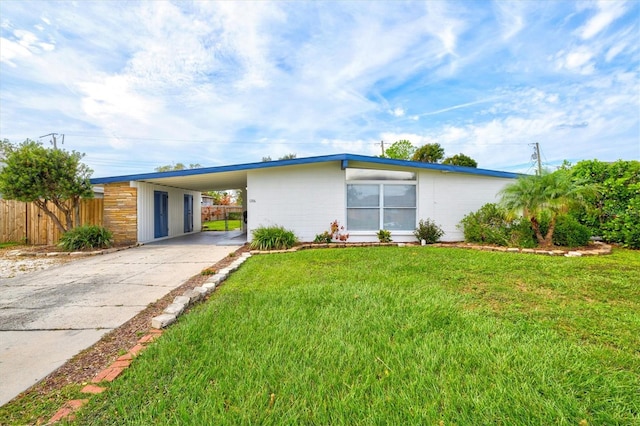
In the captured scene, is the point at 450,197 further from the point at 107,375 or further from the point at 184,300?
the point at 107,375

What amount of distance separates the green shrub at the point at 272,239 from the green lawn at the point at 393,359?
419 cm

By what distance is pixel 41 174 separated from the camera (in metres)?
8.09

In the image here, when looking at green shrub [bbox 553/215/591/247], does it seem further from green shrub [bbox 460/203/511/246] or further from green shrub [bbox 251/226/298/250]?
green shrub [bbox 251/226/298/250]

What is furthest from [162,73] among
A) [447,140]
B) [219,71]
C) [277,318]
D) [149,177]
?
[447,140]

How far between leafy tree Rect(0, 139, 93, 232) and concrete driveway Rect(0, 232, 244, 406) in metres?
2.85

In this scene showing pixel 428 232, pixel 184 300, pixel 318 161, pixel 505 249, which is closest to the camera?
pixel 184 300

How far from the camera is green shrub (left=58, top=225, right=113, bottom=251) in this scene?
27.3 feet

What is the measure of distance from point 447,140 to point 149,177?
24.1 metres

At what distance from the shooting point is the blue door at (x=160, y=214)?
37.1ft

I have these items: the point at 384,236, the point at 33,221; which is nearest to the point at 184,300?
the point at 384,236

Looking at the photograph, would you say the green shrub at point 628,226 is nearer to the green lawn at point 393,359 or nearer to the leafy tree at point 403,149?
the green lawn at point 393,359

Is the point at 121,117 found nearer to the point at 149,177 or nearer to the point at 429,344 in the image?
the point at 149,177

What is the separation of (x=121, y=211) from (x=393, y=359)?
425 inches

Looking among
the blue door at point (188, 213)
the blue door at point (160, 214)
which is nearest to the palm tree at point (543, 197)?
the blue door at point (160, 214)
